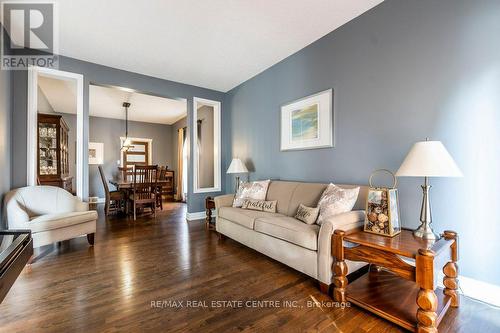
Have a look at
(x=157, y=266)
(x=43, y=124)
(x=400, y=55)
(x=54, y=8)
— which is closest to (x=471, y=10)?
(x=400, y=55)

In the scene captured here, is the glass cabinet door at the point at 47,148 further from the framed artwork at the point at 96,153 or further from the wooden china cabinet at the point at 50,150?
the framed artwork at the point at 96,153

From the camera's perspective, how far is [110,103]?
5.72m

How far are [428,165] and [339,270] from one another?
3.31 feet

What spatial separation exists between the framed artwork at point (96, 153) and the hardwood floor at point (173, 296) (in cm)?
484

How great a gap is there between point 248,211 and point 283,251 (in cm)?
87

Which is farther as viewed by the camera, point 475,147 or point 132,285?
point 132,285

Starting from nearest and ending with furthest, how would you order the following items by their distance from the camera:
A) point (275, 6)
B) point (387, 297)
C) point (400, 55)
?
point (387, 297)
point (400, 55)
point (275, 6)

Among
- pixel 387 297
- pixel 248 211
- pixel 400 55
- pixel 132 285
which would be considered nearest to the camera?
pixel 387 297

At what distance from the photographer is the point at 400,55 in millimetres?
2184

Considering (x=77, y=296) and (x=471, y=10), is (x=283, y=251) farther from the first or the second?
(x=471, y=10)

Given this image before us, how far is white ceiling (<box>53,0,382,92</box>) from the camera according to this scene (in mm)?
2324

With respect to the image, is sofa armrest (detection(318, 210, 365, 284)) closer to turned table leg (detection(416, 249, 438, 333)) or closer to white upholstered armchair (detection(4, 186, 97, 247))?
turned table leg (detection(416, 249, 438, 333))

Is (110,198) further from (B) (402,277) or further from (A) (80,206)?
(B) (402,277)

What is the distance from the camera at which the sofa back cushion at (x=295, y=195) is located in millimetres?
2405
